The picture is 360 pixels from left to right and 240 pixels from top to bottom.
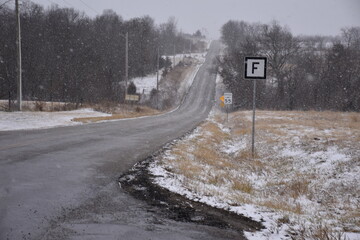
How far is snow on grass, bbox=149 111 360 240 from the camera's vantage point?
4.25 meters

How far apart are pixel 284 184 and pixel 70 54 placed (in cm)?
6119

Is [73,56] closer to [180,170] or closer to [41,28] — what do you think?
[41,28]

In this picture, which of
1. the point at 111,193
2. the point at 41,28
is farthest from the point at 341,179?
the point at 41,28

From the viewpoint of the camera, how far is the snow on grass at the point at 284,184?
167 inches

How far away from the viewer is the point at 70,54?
6134 cm

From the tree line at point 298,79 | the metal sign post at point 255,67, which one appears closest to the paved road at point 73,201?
the metal sign post at point 255,67

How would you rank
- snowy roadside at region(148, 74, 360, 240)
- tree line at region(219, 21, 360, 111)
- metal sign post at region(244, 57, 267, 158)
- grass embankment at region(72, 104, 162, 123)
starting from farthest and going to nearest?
tree line at region(219, 21, 360, 111) < grass embankment at region(72, 104, 162, 123) < metal sign post at region(244, 57, 267, 158) < snowy roadside at region(148, 74, 360, 240)

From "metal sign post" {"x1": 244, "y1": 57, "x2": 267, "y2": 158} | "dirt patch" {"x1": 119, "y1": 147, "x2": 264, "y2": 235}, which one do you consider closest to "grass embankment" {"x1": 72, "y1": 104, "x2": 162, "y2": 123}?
"metal sign post" {"x1": 244, "y1": 57, "x2": 267, "y2": 158}

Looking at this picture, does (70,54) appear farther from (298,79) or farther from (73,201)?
(73,201)

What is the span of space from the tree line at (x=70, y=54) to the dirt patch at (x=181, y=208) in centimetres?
3519

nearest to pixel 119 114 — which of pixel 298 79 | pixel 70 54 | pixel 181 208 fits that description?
pixel 181 208

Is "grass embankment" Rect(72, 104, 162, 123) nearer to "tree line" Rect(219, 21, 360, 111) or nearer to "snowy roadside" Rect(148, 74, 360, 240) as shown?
"snowy roadside" Rect(148, 74, 360, 240)

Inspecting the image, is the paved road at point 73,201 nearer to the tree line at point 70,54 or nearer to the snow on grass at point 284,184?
the snow on grass at point 284,184

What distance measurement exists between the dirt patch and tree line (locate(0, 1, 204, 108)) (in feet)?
115
